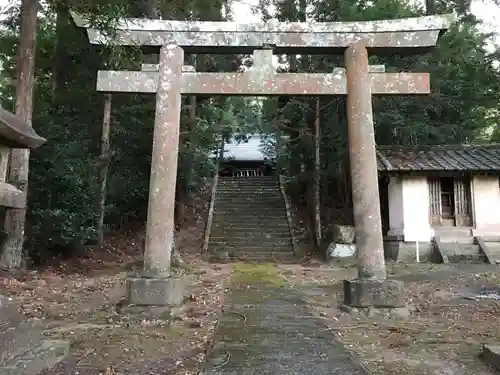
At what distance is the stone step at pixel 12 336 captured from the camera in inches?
169

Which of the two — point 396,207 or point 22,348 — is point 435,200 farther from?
point 22,348

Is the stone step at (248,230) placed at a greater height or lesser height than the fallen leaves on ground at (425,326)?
greater

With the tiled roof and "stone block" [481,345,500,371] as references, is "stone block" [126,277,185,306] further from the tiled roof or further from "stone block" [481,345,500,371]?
the tiled roof

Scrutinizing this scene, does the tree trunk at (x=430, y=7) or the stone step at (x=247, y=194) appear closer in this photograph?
the tree trunk at (x=430, y=7)

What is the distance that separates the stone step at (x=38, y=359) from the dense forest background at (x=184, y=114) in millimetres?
7674

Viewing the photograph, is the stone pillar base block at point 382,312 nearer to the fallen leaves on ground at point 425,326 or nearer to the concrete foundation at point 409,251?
the fallen leaves on ground at point 425,326

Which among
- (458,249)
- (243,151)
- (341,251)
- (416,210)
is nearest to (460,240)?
(458,249)

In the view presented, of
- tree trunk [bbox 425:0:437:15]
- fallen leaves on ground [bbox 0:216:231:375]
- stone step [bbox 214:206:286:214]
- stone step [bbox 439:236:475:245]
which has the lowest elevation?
fallen leaves on ground [bbox 0:216:231:375]

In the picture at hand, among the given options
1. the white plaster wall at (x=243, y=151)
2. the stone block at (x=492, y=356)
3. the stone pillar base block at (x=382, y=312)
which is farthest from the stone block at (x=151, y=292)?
the white plaster wall at (x=243, y=151)

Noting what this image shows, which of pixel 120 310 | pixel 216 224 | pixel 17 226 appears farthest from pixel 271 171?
pixel 120 310

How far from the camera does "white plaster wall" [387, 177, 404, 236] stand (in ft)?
52.2

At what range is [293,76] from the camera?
792cm

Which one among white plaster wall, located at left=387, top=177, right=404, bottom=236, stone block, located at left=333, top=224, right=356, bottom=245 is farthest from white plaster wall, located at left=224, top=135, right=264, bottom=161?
stone block, located at left=333, top=224, right=356, bottom=245

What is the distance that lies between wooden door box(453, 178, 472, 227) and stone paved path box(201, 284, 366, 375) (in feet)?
33.1
